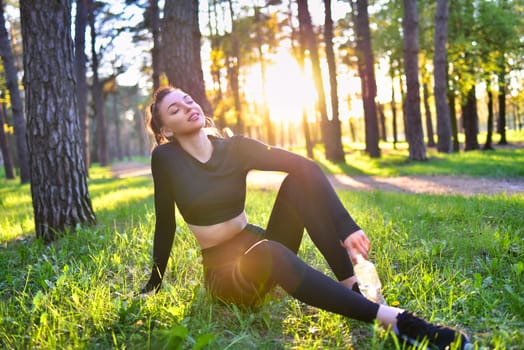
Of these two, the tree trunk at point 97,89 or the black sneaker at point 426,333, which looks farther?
the tree trunk at point 97,89

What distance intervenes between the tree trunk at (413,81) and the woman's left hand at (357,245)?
1361cm

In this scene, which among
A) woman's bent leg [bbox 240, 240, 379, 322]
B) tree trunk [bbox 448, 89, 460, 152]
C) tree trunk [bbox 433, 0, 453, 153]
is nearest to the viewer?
woman's bent leg [bbox 240, 240, 379, 322]

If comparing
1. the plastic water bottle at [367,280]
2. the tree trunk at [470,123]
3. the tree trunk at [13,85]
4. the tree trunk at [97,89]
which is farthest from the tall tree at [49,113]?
the tree trunk at [470,123]

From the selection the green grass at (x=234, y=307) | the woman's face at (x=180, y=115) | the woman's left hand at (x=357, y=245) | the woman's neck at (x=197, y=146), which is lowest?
the green grass at (x=234, y=307)

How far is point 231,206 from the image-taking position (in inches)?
122

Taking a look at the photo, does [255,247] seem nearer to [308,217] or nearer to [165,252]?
[308,217]

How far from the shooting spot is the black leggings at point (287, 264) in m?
2.38

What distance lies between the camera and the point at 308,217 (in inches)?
117

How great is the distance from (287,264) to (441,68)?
16.5 m

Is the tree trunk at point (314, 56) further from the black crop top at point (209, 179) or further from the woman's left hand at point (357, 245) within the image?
the woman's left hand at point (357, 245)

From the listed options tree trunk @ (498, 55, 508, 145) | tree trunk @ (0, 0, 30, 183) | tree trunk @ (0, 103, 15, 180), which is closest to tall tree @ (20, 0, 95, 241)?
tree trunk @ (0, 0, 30, 183)

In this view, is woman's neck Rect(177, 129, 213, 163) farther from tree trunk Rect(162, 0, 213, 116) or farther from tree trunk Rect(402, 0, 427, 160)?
tree trunk Rect(402, 0, 427, 160)

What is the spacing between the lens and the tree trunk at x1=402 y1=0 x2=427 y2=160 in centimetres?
1510

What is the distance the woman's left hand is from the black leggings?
20 centimetres
